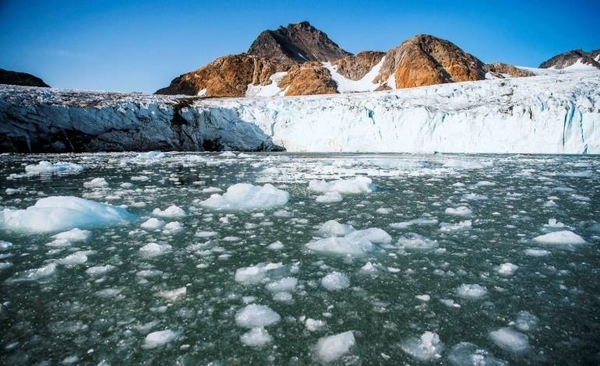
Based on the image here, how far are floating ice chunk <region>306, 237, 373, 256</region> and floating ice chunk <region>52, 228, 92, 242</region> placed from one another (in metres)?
1.95

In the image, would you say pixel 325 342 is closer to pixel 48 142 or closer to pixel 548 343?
pixel 548 343

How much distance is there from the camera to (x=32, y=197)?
504cm

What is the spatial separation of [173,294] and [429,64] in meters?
52.8

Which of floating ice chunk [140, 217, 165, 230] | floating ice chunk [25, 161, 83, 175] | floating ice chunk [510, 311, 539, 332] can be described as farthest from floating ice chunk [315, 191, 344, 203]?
floating ice chunk [25, 161, 83, 175]

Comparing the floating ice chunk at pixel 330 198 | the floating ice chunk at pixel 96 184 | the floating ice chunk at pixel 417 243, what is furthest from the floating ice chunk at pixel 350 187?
the floating ice chunk at pixel 96 184

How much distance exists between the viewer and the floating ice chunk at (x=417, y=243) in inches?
110

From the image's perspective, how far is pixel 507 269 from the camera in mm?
2264

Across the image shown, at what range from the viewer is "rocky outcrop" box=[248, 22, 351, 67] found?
309 feet

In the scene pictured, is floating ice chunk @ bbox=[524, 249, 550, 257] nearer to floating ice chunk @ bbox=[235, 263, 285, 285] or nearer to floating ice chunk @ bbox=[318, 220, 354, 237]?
floating ice chunk @ bbox=[318, 220, 354, 237]

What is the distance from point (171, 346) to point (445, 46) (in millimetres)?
61099

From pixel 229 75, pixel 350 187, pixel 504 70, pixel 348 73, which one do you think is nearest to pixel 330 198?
pixel 350 187

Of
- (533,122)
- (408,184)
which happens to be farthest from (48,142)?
(533,122)

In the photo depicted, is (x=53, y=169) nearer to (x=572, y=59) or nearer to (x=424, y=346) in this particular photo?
(x=424, y=346)

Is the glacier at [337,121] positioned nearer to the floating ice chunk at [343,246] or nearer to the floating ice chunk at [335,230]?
the floating ice chunk at [335,230]
